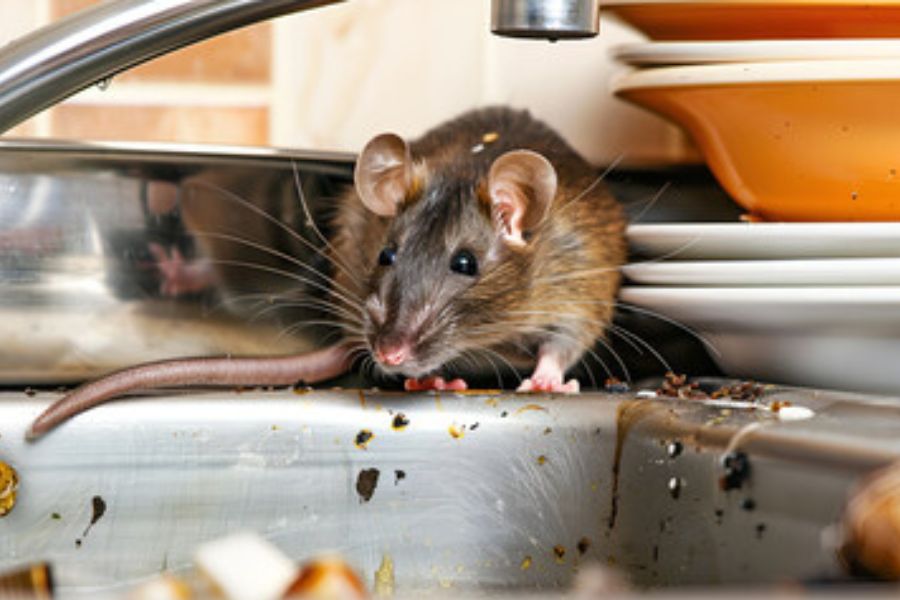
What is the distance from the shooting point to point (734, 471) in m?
0.90

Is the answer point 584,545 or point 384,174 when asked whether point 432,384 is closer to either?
point 384,174

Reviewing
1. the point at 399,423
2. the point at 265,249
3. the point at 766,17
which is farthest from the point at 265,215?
the point at 766,17

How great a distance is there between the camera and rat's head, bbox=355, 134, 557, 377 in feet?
4.15

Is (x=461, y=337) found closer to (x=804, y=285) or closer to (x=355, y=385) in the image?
(x=355, y=385)

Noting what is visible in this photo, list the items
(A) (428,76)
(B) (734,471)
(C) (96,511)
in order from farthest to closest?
(A) (428,76), (C) (96,511), (B) (734,471)

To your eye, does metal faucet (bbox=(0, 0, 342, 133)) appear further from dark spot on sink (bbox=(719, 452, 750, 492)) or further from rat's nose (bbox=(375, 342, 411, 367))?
rat's nose (bbox=(375, 342, 411, 367))

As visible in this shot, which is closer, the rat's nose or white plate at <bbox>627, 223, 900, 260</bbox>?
white plate at <bbox>627, 223, 900, 260</bbox>

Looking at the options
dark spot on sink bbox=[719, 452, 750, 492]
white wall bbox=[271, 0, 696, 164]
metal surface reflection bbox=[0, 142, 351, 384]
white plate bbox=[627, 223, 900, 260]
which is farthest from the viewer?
white wall bbox=[271, 0, 696, 164]

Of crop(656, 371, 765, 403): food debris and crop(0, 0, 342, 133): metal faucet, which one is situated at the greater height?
crop(0, 0, 342, 133): metal faucet

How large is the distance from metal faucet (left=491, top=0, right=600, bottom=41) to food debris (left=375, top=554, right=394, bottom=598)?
369mm

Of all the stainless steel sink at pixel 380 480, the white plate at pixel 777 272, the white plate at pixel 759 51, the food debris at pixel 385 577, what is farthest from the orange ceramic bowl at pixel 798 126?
the food debris at pixel 385 577

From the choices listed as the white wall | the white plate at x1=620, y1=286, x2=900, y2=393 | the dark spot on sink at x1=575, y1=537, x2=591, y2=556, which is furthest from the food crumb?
the white wall

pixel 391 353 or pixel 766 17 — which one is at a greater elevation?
pixel 766 17

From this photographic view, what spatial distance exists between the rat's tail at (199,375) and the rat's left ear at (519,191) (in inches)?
7.0
